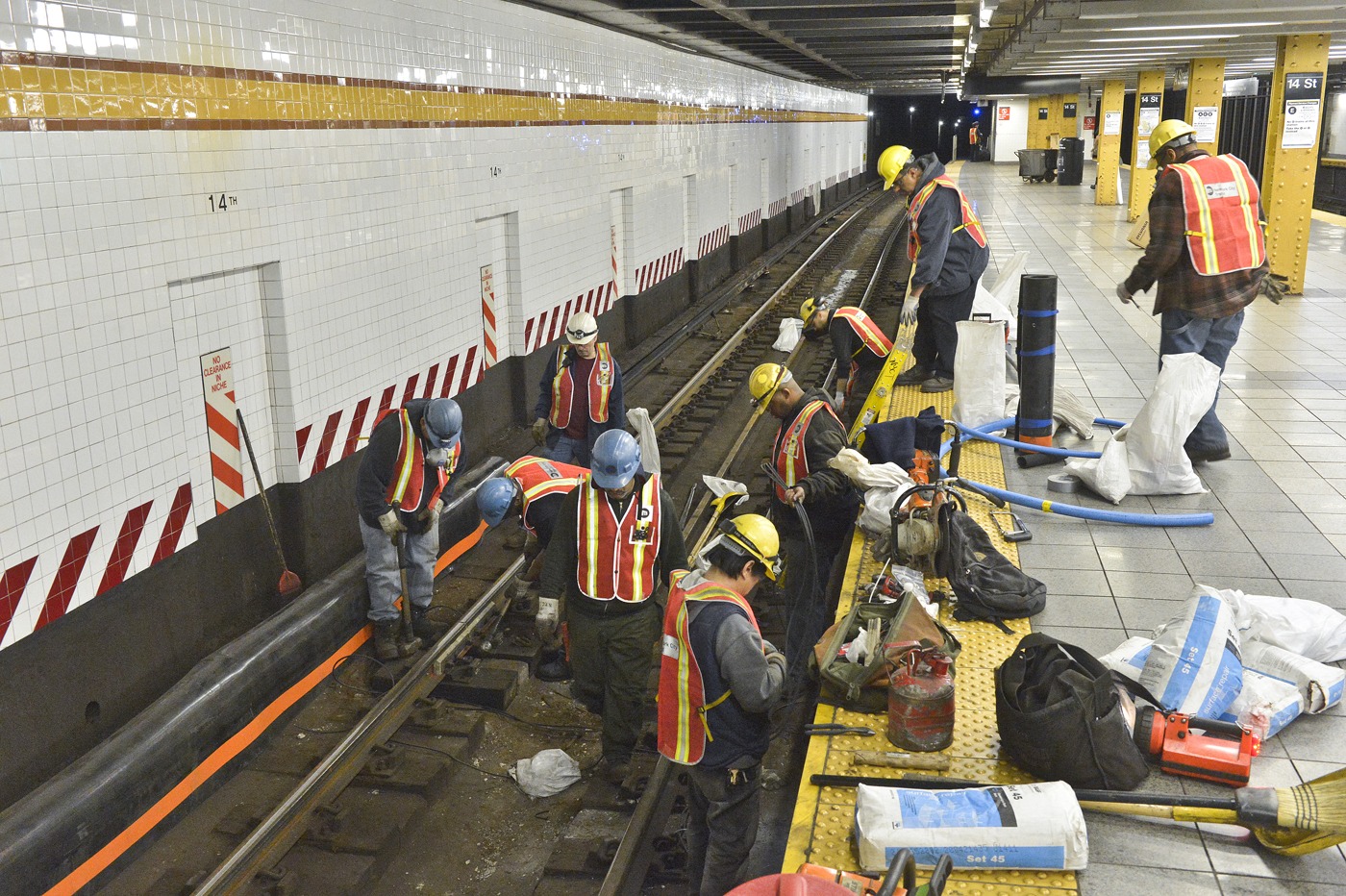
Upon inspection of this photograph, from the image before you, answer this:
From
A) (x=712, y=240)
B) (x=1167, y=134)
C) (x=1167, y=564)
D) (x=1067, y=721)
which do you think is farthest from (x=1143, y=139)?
(x=1067, y=721)

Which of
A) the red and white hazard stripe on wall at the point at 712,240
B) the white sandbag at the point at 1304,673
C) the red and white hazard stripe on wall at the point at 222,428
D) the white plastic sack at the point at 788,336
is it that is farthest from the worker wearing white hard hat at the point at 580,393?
the red and white hazard stripe on wall at the point at 712,240

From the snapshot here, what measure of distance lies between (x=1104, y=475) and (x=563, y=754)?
3706mm

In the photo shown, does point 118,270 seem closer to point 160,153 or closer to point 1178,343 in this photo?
point 160,153

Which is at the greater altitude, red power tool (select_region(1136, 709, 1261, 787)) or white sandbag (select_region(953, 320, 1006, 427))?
white sandbag (select_region(953, 320, 1006, 427))

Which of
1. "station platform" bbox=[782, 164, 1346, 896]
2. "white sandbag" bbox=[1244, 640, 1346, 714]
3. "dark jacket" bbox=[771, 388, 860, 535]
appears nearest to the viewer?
"station platform" bbox=[782, 164, 1346, 896]

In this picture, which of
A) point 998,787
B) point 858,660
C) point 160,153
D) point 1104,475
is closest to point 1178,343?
point 1104,475

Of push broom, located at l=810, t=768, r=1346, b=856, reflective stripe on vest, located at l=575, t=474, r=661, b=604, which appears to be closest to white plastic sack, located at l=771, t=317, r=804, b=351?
reflective stripe on vest, located at l=575, t=474, r=661, b=604

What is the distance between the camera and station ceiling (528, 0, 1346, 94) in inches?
477

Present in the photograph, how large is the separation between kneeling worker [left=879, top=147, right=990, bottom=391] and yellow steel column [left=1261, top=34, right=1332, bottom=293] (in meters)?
7.43

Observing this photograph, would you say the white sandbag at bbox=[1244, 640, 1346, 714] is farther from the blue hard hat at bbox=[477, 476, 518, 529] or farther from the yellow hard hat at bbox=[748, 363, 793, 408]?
the blue hard hat at bbox=[477, 476, 518, 529]

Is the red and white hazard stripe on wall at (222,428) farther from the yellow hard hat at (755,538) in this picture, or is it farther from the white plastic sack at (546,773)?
the yellow hard hat at (755,538)

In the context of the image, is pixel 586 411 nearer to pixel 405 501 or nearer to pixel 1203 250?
pixel 405 501

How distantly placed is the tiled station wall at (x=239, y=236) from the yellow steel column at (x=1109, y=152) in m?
21.2

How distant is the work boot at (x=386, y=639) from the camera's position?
7.10 m
